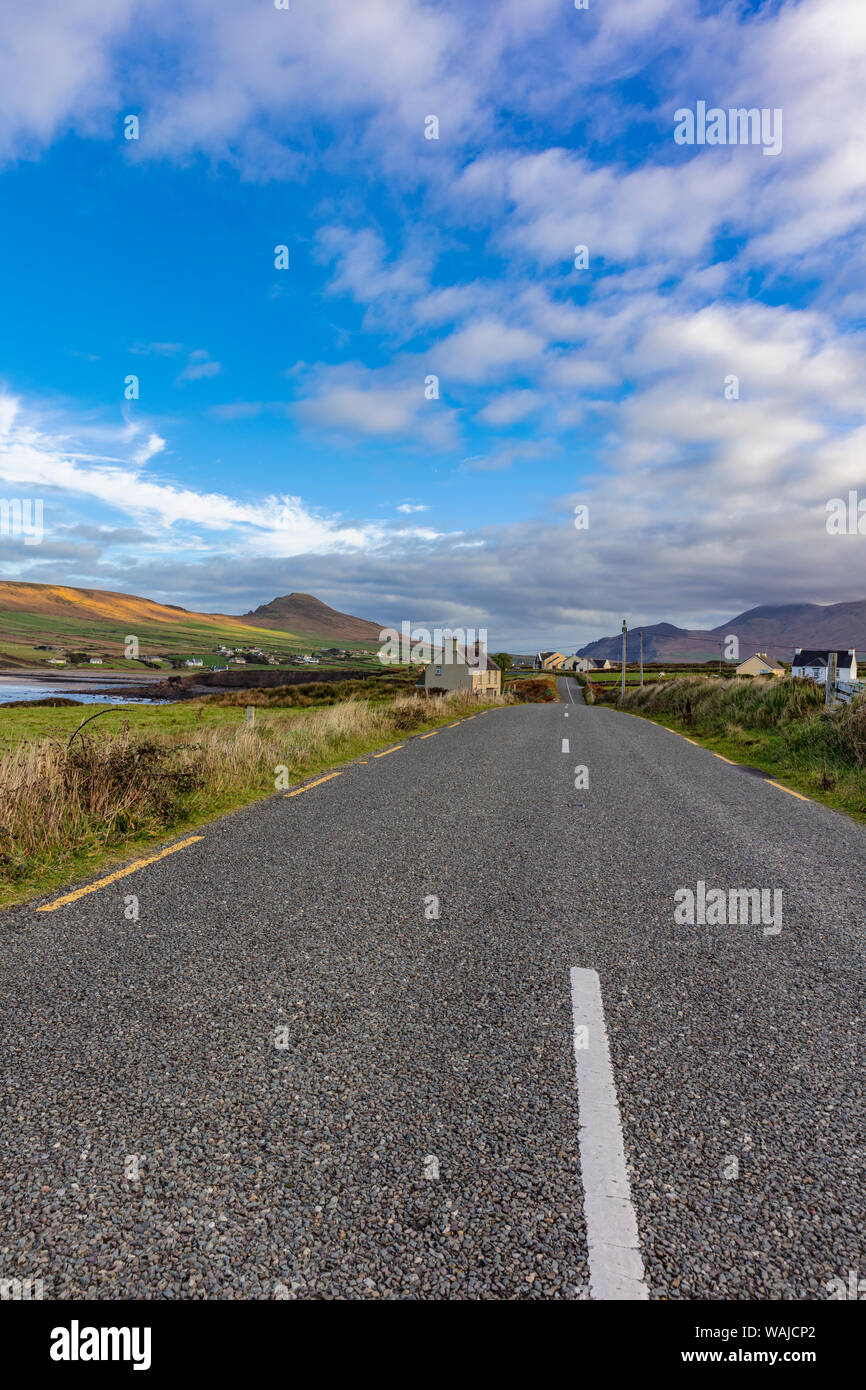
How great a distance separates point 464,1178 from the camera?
2.27m

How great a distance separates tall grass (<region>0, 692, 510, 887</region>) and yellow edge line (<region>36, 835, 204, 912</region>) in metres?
0.52

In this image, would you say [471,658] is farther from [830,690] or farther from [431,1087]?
[431,1087]

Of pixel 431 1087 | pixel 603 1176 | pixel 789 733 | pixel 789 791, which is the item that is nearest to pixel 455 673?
pixel 789 733

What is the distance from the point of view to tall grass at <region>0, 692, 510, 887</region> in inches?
250

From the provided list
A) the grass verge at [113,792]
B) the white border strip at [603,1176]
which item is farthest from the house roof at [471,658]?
the white border strip at [603,1176]

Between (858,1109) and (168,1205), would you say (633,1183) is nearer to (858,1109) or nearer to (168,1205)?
(858,1109)

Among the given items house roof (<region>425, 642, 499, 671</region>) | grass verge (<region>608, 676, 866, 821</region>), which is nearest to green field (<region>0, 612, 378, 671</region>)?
house roof (<region>425, 642, 499, 671</region>)

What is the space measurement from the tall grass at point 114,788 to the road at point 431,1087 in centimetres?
127

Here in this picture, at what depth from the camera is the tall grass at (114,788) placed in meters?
6.36

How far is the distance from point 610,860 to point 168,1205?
4.80m

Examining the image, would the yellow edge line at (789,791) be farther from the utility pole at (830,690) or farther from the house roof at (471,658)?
the house roof at (471,658)

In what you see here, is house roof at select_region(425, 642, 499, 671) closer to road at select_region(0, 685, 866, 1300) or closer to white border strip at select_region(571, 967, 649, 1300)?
road at select_region(0, 685, 866, 1300)

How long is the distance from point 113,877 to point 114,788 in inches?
92.8

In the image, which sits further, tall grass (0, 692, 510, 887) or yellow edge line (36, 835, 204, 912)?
tall grass (0, 692, 510, 887)
